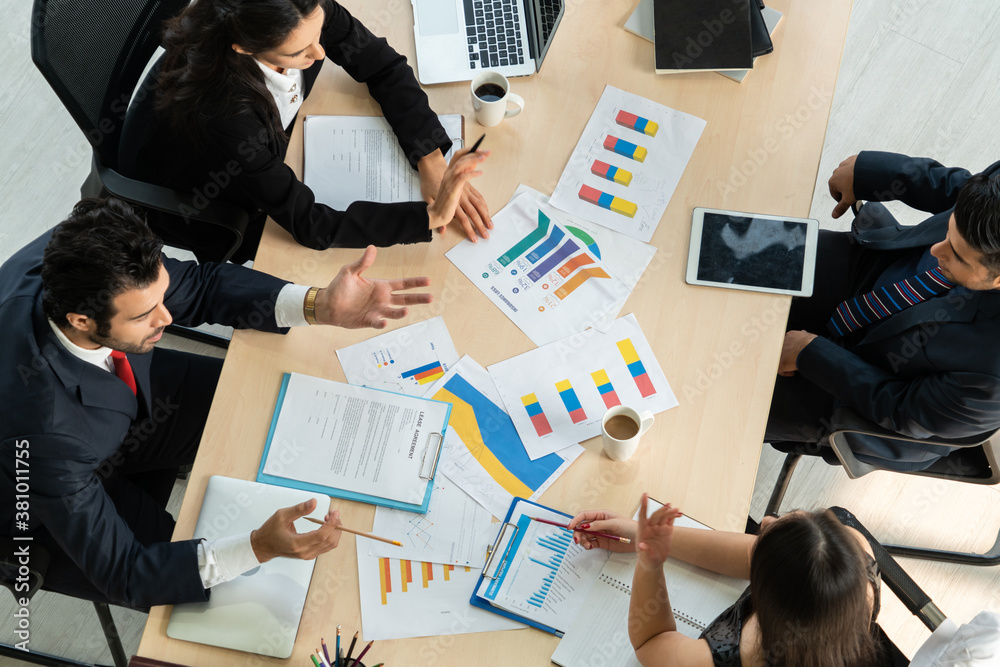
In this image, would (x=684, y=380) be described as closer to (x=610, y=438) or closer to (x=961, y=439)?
(x=610, y=438)

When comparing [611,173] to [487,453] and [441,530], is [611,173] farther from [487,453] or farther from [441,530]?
[441,530]

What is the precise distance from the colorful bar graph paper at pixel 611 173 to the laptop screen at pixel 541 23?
31 cm

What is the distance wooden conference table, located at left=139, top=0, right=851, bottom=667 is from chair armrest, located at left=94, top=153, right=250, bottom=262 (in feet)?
0.58

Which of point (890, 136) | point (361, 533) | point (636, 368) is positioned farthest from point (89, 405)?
point (890, 136)

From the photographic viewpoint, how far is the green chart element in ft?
5.60

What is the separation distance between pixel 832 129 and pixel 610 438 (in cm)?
198

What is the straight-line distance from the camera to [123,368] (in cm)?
158

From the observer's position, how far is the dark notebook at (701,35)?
189 cm

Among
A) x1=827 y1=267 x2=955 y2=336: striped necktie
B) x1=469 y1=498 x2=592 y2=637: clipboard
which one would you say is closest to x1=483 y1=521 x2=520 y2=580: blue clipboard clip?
x1=469 y1=498 x2=592 y2=637: clipboard

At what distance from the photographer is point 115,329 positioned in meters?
1.39

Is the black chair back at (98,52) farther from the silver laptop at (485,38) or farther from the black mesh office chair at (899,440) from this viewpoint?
the black mesh office chair at (899,440)

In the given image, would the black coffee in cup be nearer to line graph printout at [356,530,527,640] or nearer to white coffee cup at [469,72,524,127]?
white coffee cup at [469,72,524,127]

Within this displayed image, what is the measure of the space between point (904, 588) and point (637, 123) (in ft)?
3.75

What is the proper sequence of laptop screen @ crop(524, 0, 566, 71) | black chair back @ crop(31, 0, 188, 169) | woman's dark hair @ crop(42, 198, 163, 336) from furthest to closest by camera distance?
laptop screen @ crop(524, 0, 566, 71), black chair back @ crop(31, 0, 188, 169), woman's dark hair @ crop(42, 198, 163, 336)
